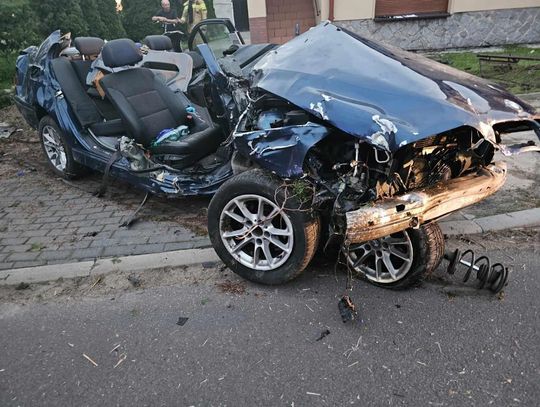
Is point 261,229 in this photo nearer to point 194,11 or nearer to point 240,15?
point 194,11

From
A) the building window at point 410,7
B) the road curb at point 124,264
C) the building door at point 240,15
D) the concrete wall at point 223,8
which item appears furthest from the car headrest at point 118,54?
the building door at point 240,15

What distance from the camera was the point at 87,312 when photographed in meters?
3.15

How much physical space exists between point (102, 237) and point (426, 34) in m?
10.4

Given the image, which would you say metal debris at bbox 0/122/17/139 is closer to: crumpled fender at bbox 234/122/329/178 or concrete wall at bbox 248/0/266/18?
crumpled fender at bbox 234/122/329/178

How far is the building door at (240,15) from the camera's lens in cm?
1365

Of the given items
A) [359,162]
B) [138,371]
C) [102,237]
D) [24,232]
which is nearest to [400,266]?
[359,162]

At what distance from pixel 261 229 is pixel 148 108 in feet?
8.15

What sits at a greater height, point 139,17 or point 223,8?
point 223,8

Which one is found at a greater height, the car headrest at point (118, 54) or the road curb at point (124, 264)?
the car headrest at point (118, 54)

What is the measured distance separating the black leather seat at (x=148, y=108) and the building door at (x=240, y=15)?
936 centimetres

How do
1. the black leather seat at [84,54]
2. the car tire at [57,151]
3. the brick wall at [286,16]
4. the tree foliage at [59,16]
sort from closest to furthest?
the car tire at [57,151] → the black leather seat at [84,54] → the tree foliage at [59,16] → the brick wall at [286,16]

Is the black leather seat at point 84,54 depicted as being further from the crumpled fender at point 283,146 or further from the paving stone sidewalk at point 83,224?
the crumpled fender at point 283,146

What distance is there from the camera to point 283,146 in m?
2.92

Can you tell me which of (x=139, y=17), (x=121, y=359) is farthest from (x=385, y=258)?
(x=139, y=17)
